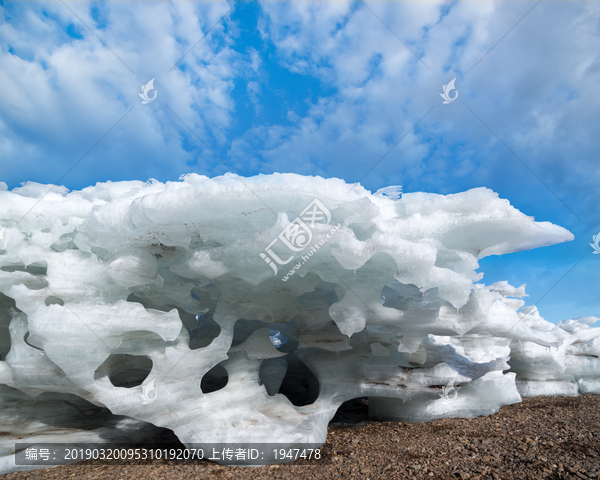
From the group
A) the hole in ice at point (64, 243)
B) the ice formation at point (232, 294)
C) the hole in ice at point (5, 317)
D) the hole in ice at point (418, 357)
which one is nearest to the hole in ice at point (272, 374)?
the ice formation at point (232, 294)

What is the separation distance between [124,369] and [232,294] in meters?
1.94

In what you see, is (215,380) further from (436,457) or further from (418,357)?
(436,457)

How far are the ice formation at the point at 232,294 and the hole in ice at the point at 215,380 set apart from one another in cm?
102

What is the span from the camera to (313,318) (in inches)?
179

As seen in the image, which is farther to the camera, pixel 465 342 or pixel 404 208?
pixel 465 342

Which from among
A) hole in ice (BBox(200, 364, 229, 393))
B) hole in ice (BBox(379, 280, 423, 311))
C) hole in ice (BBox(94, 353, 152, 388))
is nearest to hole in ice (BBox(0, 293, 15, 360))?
hole in ice (BBox(94, 353, 152, 388))

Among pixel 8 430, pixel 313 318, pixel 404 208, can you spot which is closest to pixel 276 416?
pixel 313 318

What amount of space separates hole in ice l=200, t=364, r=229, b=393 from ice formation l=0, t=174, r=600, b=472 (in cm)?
102

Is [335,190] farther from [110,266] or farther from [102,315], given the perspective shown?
[102,315]

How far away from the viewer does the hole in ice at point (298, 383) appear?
609 cm

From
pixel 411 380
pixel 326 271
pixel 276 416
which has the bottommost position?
pixel 276 416

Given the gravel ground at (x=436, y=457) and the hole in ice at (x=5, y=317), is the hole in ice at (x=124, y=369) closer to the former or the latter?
the gravel ground at (x=436, y=457)

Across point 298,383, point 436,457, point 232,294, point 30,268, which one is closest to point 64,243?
point 30,268

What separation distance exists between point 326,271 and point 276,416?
188 cm
